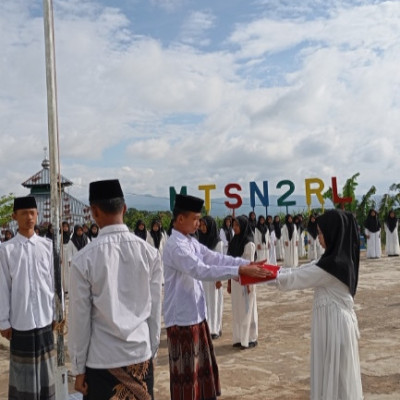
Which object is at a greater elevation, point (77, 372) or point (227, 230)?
point (227, 230)

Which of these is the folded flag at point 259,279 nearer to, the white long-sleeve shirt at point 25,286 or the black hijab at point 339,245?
the black hijab at point 339,245

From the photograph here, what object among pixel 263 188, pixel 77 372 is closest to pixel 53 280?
pixel 77 372

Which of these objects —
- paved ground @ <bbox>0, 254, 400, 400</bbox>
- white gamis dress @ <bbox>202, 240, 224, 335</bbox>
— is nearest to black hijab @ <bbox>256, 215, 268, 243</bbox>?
paved ground @ <bbox>0, 254, 400, 400</bbox>

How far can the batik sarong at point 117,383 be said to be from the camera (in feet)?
8.34

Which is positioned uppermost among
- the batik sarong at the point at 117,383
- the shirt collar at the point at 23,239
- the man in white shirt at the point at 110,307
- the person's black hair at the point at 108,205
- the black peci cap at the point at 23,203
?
the black peci cap at the point at 23,203

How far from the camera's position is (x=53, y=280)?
4188 mm

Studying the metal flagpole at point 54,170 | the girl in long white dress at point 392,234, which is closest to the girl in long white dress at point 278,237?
the girl in long white dress at point 392,234

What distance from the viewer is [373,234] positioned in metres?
17.0

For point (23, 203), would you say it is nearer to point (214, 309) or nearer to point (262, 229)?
point (214, 309)

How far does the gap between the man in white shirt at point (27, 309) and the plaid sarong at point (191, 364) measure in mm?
1041

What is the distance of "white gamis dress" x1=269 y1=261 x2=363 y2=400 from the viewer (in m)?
3.50

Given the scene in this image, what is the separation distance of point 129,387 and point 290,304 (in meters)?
6.92

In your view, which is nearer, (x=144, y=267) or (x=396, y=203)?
(x=144, y=267)

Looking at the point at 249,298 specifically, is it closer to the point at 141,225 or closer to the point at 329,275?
the point at 329,275
